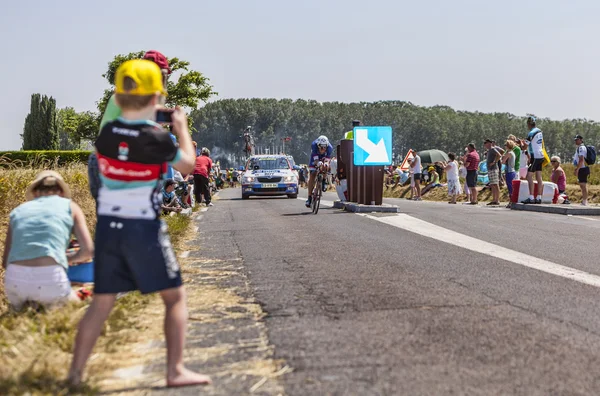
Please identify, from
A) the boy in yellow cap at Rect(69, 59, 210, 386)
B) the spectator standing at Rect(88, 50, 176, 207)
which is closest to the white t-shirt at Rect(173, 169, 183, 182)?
the spectator standing at Rect(88, 50, 176, 207)

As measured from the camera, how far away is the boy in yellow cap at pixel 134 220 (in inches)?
148

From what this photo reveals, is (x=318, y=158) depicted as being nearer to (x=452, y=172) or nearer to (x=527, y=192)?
(x=527, y=192)

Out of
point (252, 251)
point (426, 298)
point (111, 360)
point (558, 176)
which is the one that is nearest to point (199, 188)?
point (558, 176)

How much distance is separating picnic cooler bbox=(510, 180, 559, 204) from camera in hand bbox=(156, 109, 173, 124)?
16932 mm

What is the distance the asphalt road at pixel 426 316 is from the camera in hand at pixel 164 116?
1433 mm

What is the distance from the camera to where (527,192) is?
65.3 ft

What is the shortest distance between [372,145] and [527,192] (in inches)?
187

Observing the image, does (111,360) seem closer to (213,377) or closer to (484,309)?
(213,377)

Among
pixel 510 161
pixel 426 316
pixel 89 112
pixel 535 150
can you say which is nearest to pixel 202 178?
pixel 510 161

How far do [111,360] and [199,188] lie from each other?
1882 centimetres

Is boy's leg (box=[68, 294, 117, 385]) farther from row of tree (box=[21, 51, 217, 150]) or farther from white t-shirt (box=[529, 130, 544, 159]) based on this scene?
row of tree (box=[21, 51, 217, 150])

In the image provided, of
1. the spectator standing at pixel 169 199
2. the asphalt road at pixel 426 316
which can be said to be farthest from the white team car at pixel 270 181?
the asphalt road at pixel 426 316

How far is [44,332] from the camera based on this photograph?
4742 mm

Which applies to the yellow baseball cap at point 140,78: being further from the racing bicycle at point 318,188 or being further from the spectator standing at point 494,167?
the spectator standing at point 494,167
